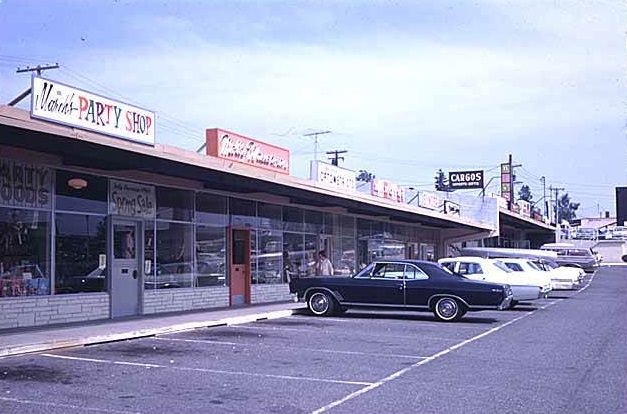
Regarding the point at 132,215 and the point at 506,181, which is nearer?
the point at 132,215

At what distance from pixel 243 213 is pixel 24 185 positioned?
8932 mm

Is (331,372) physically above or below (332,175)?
below

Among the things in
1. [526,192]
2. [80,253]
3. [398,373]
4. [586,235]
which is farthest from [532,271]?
[526,192]

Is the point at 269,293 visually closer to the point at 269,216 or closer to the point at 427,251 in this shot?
the point at 269,216

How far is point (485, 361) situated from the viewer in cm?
1275

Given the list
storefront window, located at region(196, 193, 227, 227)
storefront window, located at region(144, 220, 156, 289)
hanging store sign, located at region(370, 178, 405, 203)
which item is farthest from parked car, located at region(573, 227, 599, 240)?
storefront window, located at region(144, 220, 156, 289)

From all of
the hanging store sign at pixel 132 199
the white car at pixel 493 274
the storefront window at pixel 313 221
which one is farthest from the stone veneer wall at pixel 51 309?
the storefront window at pixel 313 221

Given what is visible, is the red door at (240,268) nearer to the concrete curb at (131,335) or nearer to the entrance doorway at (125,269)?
the concrete curb at (131,335)

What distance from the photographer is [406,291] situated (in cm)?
1983

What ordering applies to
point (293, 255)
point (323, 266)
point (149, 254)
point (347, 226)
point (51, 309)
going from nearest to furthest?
point (51, 309) < point (149, 254) < point (323, 266) < point (293, 255) < point (347, 226)

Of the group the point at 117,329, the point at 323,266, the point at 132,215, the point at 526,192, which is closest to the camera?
the point at 117,329

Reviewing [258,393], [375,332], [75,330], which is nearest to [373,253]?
[375,332]

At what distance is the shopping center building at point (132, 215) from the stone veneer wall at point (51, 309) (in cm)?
2

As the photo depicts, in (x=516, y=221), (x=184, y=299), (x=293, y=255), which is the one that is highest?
(x=516, y=221)
